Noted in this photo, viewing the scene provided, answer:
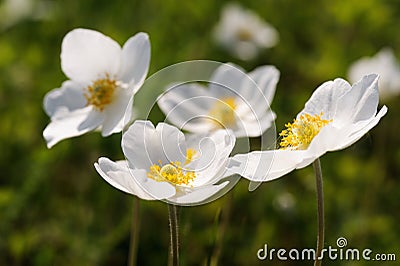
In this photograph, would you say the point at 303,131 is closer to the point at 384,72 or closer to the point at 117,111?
the point at 117,111

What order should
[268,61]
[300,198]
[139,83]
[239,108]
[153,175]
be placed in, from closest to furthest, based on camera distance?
1. [153,175]
2. [139,83]
3. [239,108]
4. [300,198]
5. [268,61]

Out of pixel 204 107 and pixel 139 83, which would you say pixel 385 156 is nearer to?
pixel 204 107

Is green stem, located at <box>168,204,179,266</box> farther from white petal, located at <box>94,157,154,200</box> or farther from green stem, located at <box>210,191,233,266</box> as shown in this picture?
green stem, located at <box>210,191,233,266</box>

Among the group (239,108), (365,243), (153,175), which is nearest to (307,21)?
(365,243)

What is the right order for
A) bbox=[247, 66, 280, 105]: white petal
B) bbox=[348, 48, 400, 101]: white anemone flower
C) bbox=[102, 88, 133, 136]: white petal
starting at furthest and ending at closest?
bbox=[348, 48, 400, 101]: white anemone flower < bbox=[247, 66, 280, 105]: white petal < bbox=[102, 88, 133, 136]: white petal

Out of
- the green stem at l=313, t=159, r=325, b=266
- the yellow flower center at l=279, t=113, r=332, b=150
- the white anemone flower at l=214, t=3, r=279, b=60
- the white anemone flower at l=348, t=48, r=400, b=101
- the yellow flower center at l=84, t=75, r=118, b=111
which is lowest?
the green stem at l=313, t=159, r=325, b=266

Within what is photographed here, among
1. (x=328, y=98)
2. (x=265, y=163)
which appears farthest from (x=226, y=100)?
(x=265, y=163)

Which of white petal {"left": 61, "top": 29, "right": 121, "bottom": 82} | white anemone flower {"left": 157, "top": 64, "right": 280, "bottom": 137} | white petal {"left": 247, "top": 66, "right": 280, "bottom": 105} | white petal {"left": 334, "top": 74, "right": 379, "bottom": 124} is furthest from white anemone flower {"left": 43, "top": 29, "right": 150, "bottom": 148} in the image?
white petal {"left": 334, "top": 74, "right": 379, "bottom": 124}
